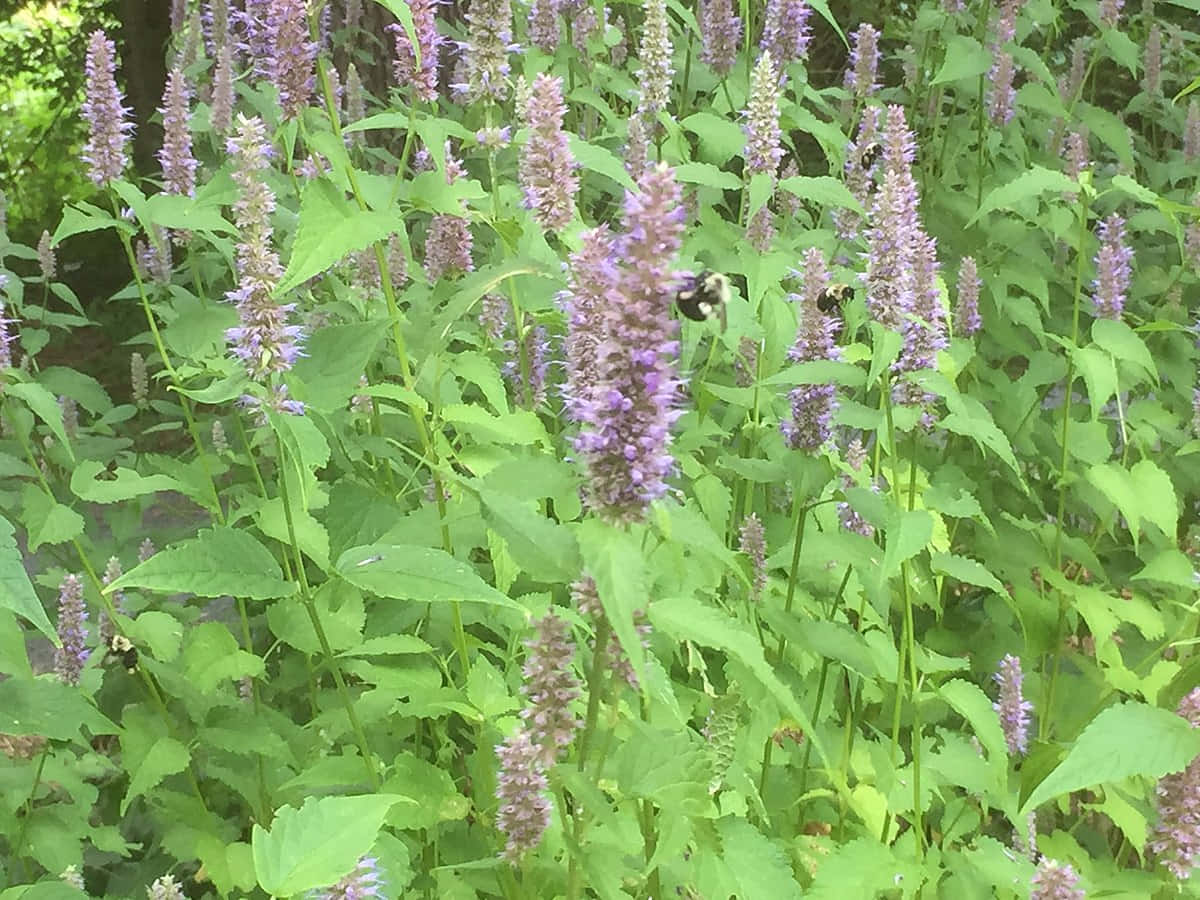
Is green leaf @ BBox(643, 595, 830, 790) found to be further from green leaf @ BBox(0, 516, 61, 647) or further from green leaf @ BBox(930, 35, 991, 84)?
green leaf @ BBox(930, 35, 991, 84)

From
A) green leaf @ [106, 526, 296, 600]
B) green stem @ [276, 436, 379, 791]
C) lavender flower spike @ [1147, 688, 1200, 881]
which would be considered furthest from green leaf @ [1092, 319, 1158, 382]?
green leaf @ [106, 526, 296, 600]

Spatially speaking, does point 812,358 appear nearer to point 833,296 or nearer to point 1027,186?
point 833,296

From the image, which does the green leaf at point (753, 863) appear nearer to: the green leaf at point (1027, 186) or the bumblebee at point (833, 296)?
the bumblebee at point (833, 296)

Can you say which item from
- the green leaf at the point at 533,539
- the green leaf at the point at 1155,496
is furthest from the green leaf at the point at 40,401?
the green leaf at the point at 1155,496

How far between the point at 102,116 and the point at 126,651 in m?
1.54

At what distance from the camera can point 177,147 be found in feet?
10.4

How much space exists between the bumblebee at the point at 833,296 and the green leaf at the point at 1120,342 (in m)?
0.87

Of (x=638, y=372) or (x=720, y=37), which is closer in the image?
(x=638, y=372)

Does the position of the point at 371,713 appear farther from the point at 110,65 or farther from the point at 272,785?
the point at 110,65

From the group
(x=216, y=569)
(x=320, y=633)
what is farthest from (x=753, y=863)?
(x=216, y=569)

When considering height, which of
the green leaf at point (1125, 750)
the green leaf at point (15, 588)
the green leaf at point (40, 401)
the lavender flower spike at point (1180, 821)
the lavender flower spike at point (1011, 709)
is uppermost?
the green leaf at point (15, 588)

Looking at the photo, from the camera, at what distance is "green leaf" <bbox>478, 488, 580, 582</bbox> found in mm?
1508

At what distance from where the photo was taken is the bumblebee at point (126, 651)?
2.62 m

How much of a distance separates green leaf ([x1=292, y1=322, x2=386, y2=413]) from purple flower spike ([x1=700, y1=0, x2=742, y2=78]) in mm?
2699
